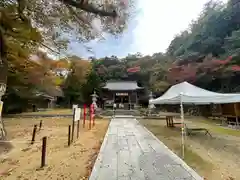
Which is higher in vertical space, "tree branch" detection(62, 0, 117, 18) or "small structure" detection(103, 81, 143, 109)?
"tree branch" detection(62, 0, 117, 18)

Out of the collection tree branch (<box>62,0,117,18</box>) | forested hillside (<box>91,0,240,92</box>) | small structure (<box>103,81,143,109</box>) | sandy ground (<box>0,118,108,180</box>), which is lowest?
sandy ground (<box>0,118,108,180</box>)

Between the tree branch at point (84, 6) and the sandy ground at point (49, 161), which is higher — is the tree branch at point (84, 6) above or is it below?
above

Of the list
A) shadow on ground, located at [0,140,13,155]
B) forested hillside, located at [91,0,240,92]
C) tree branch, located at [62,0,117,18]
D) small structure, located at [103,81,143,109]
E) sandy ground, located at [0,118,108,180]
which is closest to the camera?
sandy ground, located at [0,118,108,180]

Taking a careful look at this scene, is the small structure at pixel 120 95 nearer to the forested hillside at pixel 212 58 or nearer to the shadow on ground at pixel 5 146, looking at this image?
the forested hillside at pixel 212 58

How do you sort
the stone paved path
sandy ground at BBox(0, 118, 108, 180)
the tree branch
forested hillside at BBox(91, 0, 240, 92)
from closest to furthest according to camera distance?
the stone paved path, sandy ground at BBox(0, 118, 108, 180), the tree branch, forested hillside at BBox(91, 0, 240, 92)

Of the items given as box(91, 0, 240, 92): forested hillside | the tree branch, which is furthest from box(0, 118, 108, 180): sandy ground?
box(91, 0, 240, 92): forested hillside

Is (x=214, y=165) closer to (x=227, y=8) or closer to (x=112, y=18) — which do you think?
(x=112, y=18)

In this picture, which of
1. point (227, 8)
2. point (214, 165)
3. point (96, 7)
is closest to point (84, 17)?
point (96, 7)

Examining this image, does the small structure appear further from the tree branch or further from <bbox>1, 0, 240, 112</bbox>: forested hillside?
the tree branch

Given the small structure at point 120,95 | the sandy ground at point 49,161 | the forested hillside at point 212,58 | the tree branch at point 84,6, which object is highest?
the forested hillside at point 212,58

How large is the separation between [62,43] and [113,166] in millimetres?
A: 5999

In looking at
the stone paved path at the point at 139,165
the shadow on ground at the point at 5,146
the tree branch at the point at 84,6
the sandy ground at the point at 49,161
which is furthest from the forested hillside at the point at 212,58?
the shadow on ground at the point at 5,146

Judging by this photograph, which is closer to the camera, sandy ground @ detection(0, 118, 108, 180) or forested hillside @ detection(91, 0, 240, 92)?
sandy ground @ detection(0, 118, 108, 180)

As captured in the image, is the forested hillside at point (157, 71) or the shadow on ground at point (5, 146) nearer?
the shadow on ground at point (5, 146)
